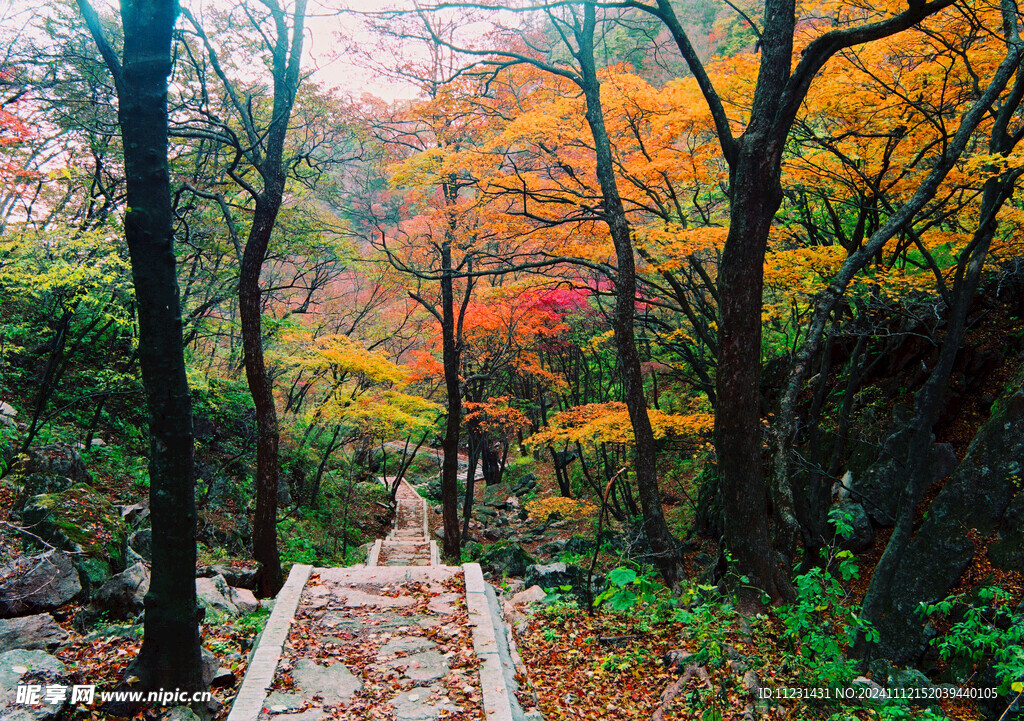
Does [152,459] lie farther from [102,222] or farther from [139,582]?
[102,222]

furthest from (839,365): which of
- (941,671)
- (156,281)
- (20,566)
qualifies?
(20,566)

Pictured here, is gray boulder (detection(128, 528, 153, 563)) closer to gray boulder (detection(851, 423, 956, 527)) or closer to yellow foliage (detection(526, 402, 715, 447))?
yellow foliage (detection(526, 402, 715, 447))

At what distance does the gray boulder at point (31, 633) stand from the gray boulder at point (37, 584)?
0.29 m

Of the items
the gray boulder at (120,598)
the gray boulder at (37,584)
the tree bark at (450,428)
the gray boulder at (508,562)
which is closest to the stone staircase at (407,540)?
the tree bark at (450,428)

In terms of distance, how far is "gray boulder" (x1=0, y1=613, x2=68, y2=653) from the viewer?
4.25 metres

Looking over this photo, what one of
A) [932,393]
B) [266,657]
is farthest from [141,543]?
[932,393]

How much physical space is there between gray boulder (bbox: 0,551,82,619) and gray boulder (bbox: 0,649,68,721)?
1347 mm

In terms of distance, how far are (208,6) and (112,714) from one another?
11153 millimetres

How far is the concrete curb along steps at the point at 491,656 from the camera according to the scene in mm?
4098

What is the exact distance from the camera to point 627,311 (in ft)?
27.1

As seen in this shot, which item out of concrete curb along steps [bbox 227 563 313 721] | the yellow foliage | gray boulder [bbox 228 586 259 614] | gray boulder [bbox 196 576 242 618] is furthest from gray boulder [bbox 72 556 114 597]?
the yellow foliage

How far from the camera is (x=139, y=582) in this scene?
227 inches

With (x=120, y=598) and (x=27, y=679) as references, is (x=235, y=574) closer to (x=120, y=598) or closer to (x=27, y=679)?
(x=120, y=598)

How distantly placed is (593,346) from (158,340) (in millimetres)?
14879
